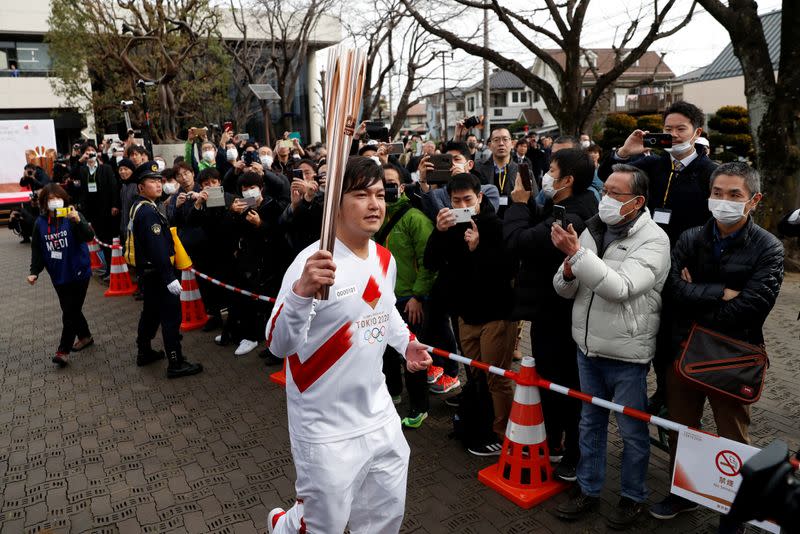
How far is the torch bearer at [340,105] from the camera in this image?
2.04 m

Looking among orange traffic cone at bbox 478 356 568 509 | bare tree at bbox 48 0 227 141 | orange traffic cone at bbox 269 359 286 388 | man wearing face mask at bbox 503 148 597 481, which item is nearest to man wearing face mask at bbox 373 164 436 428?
man wearing face mask at bbox 503 148 597 481

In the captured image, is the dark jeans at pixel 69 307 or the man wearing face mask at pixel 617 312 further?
the dark jeans at pixel 69 307

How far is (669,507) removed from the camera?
368 centimetres

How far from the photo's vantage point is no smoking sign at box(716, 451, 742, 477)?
3035 millimetres

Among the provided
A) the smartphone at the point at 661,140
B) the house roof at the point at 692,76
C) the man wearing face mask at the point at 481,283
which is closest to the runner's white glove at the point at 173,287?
the man wearing face mask at the point at 481,283

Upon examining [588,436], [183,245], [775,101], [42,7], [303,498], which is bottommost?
[588,436]

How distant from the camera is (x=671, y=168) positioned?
454cm

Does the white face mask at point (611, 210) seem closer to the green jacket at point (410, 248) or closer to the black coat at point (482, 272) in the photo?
the black coat at point (482, 272)

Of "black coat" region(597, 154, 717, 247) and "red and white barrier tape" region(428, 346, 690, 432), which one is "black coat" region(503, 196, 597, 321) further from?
"black coat" region(597, 154, 717, 247)

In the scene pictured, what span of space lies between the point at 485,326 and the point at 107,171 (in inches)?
364

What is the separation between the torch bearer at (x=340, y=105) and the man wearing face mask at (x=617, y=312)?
1647 mm

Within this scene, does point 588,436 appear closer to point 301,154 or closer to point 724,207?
point 724,207

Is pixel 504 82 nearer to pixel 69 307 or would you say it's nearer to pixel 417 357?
pixel 69 307

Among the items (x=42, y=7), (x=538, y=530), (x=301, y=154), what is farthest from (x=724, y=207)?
(x=42, y=7)
